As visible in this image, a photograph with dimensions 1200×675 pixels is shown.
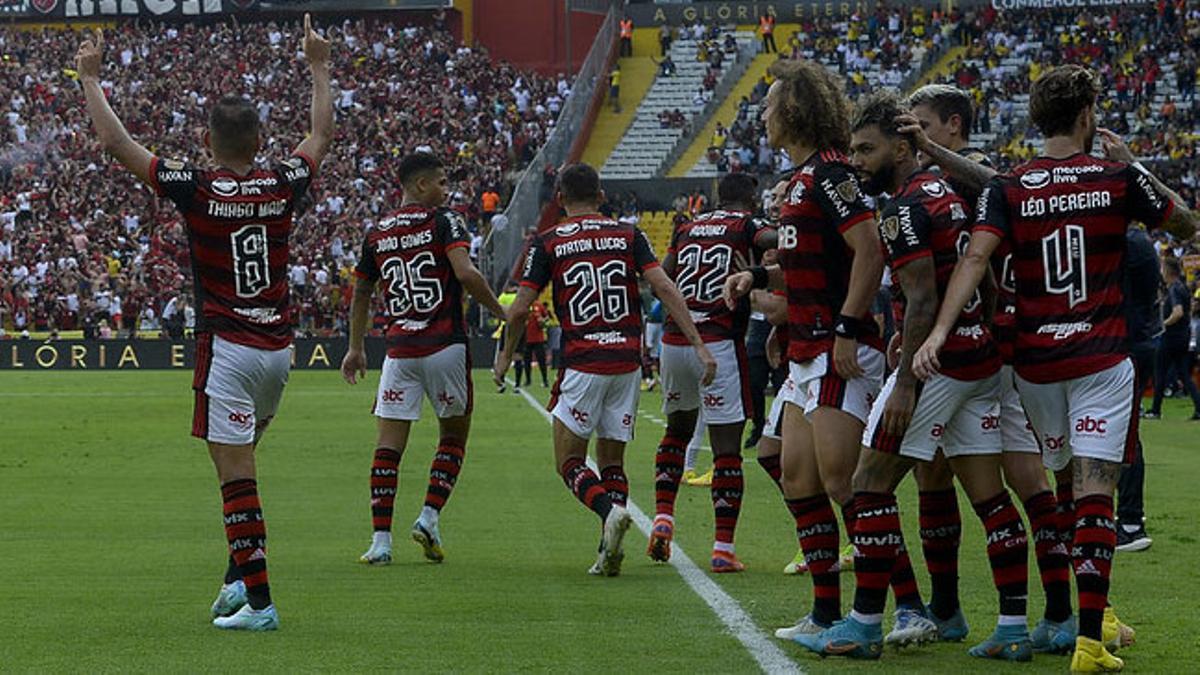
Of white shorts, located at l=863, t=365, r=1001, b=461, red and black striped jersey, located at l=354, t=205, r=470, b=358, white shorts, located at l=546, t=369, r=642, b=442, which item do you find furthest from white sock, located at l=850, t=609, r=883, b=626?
red and black striped jersey, located at l=354, t=205, r=470, b=358

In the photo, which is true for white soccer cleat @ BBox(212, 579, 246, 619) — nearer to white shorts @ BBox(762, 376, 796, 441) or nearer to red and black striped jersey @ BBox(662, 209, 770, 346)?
white shorts @ BBox(762, 376, 796, 441)

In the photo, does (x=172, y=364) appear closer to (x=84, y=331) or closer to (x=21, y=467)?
(x=84, y=331)

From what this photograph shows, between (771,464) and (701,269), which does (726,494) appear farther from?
(701,269)

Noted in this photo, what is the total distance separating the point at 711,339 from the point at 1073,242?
489 centimetres

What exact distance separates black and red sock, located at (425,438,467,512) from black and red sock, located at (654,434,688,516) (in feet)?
4.06

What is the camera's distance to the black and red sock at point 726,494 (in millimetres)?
11156

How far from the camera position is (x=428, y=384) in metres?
12.0

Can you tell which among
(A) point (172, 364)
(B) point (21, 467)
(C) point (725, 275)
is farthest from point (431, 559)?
(A) point (172, 364)

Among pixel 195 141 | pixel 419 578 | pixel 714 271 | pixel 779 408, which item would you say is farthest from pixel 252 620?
pixel 195 141

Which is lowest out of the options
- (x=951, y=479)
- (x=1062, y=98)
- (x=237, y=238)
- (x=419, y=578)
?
(x=419, y=578)

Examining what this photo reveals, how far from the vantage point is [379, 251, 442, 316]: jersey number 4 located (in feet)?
39.0

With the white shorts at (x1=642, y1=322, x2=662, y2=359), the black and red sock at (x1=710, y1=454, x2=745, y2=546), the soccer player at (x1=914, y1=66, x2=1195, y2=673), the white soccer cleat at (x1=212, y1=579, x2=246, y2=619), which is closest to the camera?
the soccer player at (x1=914, y1=66, x2=1195, y2=673)

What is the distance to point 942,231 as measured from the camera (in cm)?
793

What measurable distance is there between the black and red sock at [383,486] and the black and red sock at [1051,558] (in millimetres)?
4711
